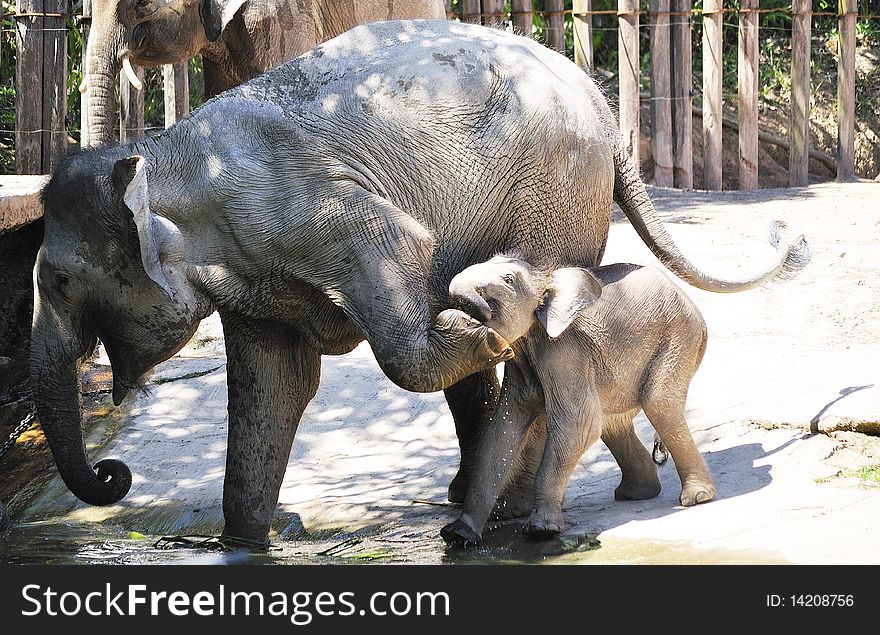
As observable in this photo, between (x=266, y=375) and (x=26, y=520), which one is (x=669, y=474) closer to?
(x=266, y=375)

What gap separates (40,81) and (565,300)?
20.8 feet

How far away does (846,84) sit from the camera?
42.8 feet

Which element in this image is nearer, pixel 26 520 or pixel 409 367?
pixel 409 367

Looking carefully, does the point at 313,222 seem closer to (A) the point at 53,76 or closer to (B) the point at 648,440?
(B) the point at 648,440

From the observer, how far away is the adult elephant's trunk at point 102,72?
771cm

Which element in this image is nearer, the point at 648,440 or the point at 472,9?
the point at 648,440

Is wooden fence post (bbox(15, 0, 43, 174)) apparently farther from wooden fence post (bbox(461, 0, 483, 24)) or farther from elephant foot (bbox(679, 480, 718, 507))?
elephant foot (bbox(679, 480, 718, 507))

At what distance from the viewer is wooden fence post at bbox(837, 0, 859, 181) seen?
42.2 feet

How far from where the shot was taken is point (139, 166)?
4711mm

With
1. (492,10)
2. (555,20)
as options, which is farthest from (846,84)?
(492,10)

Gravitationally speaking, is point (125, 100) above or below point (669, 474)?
above

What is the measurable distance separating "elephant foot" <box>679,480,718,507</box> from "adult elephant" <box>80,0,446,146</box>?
360cm

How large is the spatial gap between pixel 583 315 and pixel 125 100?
5.99 m

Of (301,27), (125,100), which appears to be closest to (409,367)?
(301,27)
